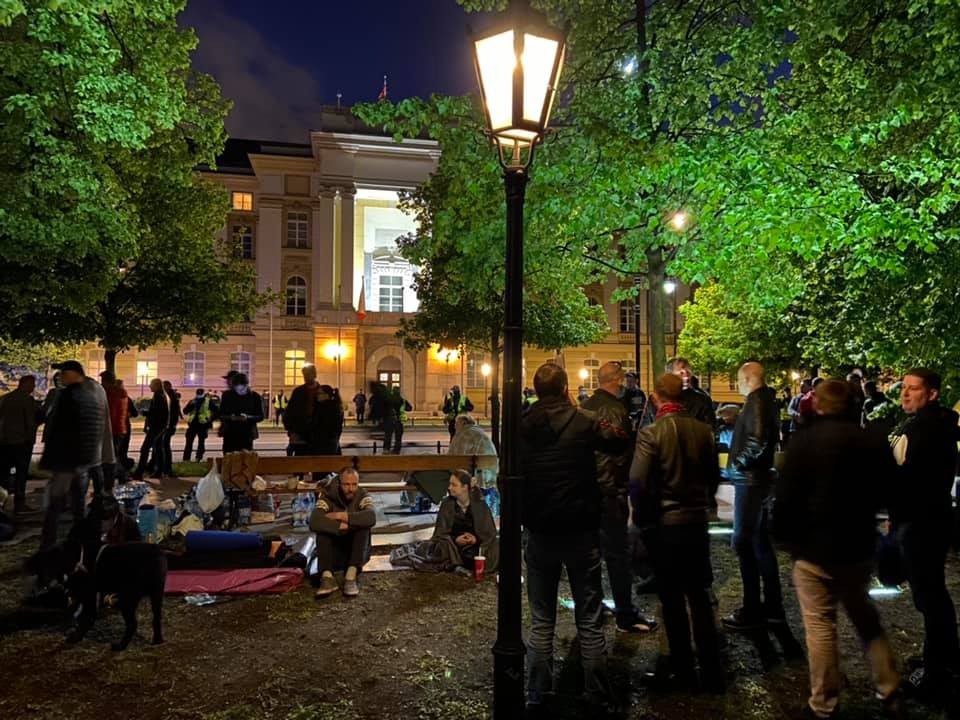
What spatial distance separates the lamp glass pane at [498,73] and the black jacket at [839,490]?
2.44 metres

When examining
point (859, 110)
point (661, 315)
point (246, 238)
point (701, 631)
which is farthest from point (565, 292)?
point (246, 238)

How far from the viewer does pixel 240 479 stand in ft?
27.1

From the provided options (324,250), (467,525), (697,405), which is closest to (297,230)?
(324,250)

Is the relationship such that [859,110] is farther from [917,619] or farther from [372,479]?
[372,479]

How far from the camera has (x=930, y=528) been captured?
4.25m

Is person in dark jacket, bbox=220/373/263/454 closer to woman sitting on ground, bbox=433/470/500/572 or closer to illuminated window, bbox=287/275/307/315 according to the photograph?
woman sitting on ground, bbox=433/470/500/572

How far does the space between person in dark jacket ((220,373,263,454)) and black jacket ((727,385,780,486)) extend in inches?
300

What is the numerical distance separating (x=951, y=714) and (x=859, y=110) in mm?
6624

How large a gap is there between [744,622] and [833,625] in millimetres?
1678

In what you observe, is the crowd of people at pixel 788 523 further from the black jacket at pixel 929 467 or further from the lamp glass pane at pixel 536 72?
the lamp glass pane at pixel 536 72

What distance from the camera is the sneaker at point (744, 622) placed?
5220 millimetres

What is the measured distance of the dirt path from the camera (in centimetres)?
406

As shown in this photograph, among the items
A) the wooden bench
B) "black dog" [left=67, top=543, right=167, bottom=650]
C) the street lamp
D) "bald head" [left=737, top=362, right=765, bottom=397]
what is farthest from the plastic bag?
the street lamp

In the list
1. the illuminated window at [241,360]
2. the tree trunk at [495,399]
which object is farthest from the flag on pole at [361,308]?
the tree trunk at [495,399]
